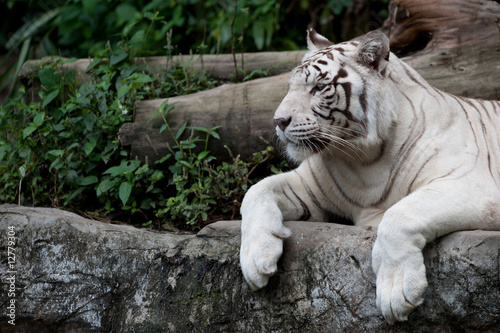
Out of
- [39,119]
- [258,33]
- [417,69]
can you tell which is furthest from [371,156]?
[258,33]

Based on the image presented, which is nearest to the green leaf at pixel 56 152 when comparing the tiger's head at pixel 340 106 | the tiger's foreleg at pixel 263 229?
the tiger's foreleg at pixel 263 229

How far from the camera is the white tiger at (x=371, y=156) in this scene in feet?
7.39

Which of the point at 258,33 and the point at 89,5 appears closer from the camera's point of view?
the point at 89,5

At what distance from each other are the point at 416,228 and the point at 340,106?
69cm

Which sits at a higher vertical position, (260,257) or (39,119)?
(260,257)

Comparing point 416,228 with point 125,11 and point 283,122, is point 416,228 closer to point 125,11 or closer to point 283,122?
point 283,122

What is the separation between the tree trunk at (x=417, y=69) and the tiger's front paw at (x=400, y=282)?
1783mm

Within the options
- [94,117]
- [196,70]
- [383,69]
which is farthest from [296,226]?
[196,70]

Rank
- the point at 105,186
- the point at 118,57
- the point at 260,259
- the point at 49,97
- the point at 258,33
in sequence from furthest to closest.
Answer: the point at 258,33, the point at 118,57, the point at 49,97, the point at 105,186, the point at 260,259

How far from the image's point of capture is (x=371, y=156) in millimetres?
2598

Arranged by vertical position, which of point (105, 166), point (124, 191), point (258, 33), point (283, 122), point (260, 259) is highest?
point (283, 122)

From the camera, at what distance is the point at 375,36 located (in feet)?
8.09

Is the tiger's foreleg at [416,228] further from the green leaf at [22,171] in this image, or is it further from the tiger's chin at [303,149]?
the green leaf at [22,171]

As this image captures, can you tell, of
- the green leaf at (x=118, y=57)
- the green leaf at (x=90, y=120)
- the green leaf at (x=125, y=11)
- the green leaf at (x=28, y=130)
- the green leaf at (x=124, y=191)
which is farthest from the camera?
the green leaf at (x=125, y=11)
